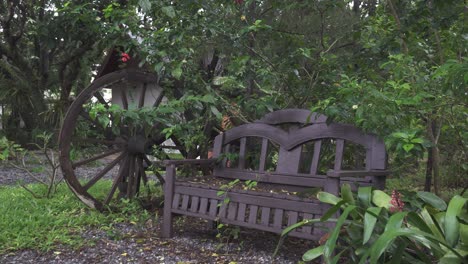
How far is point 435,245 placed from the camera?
6.63 ft

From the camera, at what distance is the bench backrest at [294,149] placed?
3348 millimetres

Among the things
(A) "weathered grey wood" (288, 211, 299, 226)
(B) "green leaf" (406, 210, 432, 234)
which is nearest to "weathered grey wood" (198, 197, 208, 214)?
(A) "weathered grey wood" (288, 211, 299, 226)

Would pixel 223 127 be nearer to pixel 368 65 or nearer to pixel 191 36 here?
pixel 191 36

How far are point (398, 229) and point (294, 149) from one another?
6.03 ft

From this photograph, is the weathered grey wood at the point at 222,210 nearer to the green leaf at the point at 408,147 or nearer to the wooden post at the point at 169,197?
the wooden post at the point at 169,197

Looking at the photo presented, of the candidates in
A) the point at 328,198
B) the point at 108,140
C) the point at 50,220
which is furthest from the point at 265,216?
the point at 108,140

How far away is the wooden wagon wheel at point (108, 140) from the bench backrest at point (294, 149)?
3.44ft

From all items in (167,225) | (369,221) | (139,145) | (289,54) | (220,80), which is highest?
(289,54)

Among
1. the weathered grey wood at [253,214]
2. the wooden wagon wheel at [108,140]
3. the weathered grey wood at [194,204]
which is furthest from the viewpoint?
the wooden wagon wheel at [108,140]

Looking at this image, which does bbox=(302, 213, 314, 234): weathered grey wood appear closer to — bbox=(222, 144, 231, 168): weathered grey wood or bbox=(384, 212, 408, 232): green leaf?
bbox=(384, 212, 408, 232): green leaf

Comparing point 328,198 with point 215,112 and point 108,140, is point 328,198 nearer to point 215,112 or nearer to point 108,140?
point 215,112

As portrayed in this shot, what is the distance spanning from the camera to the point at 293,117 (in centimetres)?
372

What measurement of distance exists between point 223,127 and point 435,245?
9.85ft

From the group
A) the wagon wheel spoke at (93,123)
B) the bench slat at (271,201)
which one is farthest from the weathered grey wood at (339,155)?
the wagon wheel spoke at (93,123)
